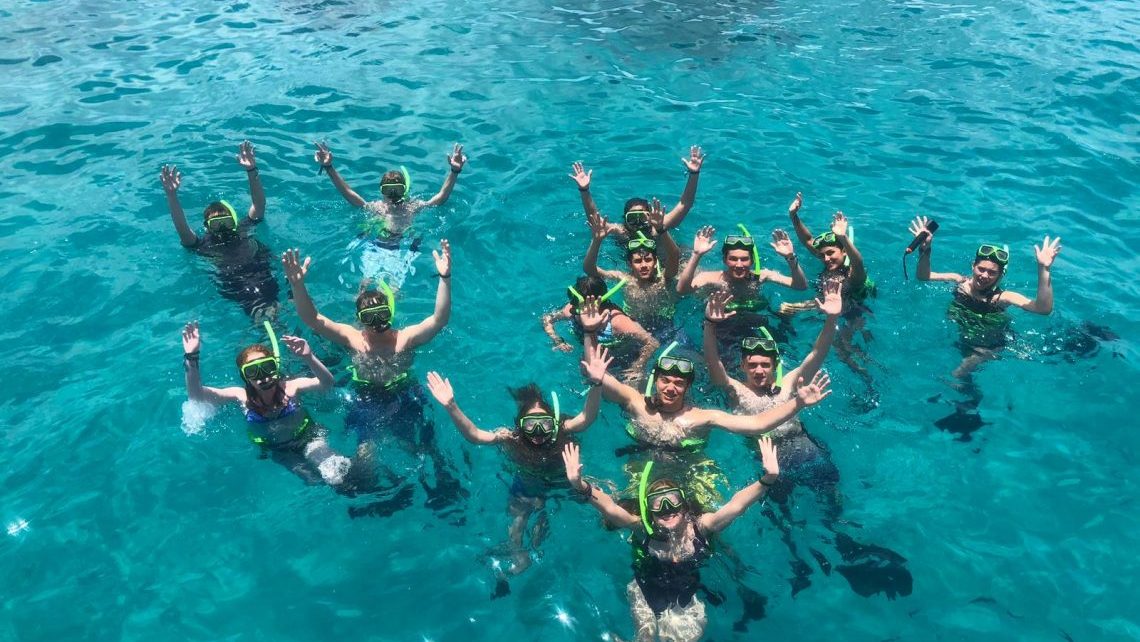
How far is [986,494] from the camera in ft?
22.3

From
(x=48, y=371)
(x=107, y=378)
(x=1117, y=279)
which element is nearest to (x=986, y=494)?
(x=1117, y=279)

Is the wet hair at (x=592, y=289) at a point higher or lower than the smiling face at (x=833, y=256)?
lower

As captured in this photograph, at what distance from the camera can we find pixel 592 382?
5895 millimetres

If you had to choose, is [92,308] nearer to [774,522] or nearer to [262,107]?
[262,107]

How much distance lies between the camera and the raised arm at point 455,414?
5957mm

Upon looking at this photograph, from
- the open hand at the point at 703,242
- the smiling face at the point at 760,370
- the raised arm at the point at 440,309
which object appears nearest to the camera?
the smiling face at the point at 760,370

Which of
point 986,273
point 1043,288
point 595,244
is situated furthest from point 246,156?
point 1043,288

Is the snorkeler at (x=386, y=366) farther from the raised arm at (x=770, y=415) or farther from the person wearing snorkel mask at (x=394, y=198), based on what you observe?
the person wearing snorkel mask at (x=394, y=198)

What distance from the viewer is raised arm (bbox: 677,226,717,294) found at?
7.41 meters

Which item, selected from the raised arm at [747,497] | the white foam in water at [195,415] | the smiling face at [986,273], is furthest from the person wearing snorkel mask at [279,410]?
the smiling face at [986,273]

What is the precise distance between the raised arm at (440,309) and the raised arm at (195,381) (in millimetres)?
1677

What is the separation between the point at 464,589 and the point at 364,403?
7.28 ft

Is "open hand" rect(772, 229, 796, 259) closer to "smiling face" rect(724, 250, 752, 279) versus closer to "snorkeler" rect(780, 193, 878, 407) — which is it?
"smiling face" rect(724, 250, 752, 279)

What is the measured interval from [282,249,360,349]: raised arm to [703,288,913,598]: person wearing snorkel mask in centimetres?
357
